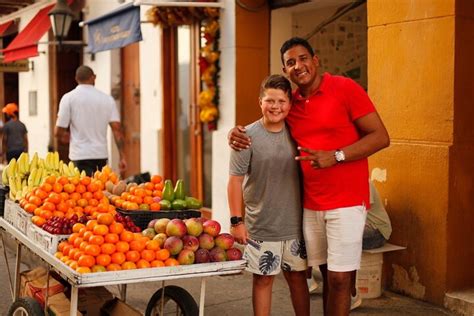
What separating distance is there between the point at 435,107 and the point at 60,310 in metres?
3.12

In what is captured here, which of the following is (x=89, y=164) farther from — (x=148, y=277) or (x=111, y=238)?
(x=148, y=277)

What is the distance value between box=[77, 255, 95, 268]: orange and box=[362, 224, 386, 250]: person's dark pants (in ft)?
8.70

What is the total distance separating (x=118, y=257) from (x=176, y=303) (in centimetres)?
93

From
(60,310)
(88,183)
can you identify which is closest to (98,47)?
(88,183)

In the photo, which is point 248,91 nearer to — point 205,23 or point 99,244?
point 205,23

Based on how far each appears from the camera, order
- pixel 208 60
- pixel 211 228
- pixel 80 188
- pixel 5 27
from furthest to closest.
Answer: pixel 5 27 < pixel 208 60 < pixel 80 188 < pixel 211 228

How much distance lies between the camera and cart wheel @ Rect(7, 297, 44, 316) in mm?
4840

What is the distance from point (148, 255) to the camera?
4328 millimetres

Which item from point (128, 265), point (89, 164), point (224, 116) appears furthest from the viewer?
point (224, 116)

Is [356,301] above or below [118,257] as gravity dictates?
below

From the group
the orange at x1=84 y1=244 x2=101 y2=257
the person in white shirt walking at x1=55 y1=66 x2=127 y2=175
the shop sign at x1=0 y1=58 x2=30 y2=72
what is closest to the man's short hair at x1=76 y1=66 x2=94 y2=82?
the person in white shirt walking at x1=55 y1=66 x2=127 y2=175

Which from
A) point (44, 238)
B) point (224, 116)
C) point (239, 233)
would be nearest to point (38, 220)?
point (44, 238)

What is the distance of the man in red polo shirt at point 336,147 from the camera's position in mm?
4594

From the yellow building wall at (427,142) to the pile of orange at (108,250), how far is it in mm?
2552
